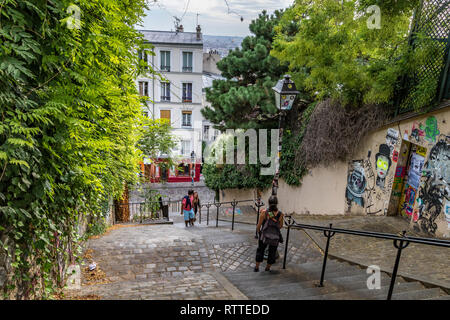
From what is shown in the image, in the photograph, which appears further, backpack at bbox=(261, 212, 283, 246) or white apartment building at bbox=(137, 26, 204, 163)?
white apartment building at bbox=(137, 26, 204, 163)

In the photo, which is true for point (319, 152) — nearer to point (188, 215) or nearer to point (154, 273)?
point (188, 215)

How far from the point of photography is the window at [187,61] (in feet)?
85.9

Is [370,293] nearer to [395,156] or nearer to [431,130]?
[431,130]

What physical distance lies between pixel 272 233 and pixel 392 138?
4.72 m

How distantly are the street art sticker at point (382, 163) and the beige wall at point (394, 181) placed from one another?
0.09 ft

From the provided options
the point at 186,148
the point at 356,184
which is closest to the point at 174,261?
the point at 356,184

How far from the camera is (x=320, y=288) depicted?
4285 mm

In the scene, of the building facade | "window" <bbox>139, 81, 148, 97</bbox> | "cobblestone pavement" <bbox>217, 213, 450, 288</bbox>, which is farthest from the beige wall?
"window" <bbox>139, 81, 148, 97</bbox>

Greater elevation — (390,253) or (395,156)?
(395,156)

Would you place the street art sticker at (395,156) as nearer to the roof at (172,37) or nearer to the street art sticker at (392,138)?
the street art sticker at (392,138)

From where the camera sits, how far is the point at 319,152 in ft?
33.8

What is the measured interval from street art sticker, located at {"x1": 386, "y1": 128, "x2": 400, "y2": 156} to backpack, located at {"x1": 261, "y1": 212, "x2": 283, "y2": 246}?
442cm

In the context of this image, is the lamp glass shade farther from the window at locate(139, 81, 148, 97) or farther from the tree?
the window at locate(139, 81, 148, 97)

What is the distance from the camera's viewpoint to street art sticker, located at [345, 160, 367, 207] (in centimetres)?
891
